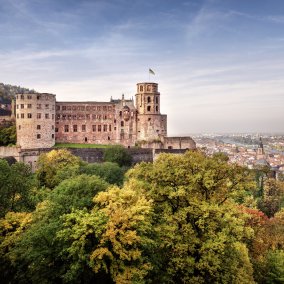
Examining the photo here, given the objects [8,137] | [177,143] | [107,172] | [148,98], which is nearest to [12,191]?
[107,172]

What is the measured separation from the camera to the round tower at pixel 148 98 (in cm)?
8962

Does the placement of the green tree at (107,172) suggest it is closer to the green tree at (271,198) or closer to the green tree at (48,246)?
the green tree at (271,198)

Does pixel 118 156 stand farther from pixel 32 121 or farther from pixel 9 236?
pixel 9 236

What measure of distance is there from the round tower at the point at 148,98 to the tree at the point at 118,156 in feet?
52.1

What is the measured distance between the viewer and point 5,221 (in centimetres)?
3067

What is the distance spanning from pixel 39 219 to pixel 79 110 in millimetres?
65226

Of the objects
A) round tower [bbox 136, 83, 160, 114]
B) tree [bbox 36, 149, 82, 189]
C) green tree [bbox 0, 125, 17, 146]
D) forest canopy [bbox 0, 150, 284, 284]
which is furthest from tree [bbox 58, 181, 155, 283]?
round tower [bbox 136, 83, 160, 114]

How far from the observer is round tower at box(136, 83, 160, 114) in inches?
3529

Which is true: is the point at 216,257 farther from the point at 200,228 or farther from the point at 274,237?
the point at 274,237

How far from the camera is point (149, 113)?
90.1 metres

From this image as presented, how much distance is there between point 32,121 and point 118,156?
69.5 ft

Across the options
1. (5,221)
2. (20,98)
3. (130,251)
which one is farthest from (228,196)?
(20,98)

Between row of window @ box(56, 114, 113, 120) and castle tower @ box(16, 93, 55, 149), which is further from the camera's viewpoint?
row of window @ box(56, 114, 113, 120)

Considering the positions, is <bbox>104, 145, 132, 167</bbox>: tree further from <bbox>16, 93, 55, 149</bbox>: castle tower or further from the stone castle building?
<bbox>16, 93, 55, 149</bbox>: castle tower
